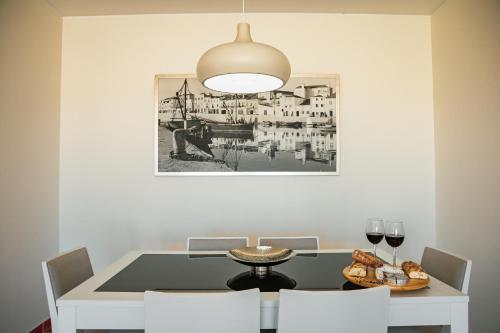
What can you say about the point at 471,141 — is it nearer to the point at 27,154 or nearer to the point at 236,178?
the point at 236,178

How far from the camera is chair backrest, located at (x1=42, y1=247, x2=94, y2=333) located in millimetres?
1385

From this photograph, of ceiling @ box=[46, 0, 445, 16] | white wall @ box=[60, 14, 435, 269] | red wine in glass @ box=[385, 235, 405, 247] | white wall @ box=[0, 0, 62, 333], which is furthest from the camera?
white wall @ box=[60, 14, 435, 269]

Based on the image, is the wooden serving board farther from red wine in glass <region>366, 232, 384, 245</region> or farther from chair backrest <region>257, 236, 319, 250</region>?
chair backrest <region>257, 236, 319, 250</region>

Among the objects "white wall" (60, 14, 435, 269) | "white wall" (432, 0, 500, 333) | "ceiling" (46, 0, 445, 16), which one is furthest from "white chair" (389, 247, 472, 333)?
"ceiling" (46, 0, 445, 16)

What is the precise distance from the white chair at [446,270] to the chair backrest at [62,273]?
54.9 inches

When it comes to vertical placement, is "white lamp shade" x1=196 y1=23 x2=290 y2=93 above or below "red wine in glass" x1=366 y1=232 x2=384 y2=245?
above

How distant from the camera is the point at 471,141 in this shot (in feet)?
7.82

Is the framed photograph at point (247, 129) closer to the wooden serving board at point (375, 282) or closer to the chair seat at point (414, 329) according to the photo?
the chair seat at point (414, 329)

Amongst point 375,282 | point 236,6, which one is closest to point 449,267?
point 375,282

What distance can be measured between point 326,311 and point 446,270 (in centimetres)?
90

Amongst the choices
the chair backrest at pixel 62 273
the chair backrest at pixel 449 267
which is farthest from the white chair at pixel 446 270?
the chair backrest at pixel 62 273

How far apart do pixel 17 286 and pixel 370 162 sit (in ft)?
9.24

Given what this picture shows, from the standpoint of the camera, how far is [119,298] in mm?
1167

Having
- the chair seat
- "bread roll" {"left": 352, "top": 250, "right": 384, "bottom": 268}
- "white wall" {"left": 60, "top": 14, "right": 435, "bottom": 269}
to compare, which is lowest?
the chair seat
